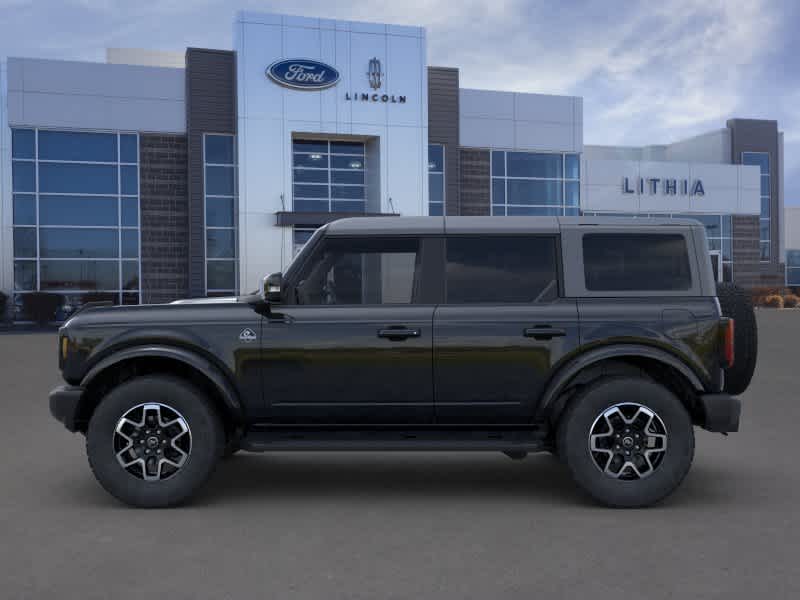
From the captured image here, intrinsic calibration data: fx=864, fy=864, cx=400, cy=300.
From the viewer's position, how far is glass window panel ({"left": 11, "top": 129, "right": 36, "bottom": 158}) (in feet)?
105

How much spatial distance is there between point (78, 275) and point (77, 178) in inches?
146

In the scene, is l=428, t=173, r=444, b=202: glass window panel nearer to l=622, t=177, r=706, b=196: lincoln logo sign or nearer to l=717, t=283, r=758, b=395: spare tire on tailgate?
l=622, t=177, r=706, b=196: lincoln logo sign

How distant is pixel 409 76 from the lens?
34.5 m

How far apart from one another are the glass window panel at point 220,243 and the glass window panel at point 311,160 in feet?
12.5

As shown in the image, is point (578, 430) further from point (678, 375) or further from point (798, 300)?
point (798, 300)

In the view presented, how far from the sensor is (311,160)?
3444cm

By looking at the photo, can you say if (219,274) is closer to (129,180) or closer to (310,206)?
(310,206)

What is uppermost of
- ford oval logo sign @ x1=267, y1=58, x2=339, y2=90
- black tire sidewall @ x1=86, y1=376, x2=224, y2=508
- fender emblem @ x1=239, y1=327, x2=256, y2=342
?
ford oval logo sign @ x1=267, y1=58, x2=339, y2=90

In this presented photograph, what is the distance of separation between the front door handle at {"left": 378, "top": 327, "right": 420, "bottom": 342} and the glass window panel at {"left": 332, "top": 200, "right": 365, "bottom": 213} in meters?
28.9

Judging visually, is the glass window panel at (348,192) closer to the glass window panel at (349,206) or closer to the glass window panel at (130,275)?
the glass window panel at (349,206)

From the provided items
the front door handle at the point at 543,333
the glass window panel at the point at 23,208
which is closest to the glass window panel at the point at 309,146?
the glass window panel at the point at 23,208

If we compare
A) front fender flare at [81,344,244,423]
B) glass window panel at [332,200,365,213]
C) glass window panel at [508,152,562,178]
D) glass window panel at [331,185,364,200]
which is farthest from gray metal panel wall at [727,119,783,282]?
front fender flare at [81,344,244,423]

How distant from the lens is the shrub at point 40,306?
31.8 m

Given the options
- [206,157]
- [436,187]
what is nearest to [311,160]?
[206,157]
